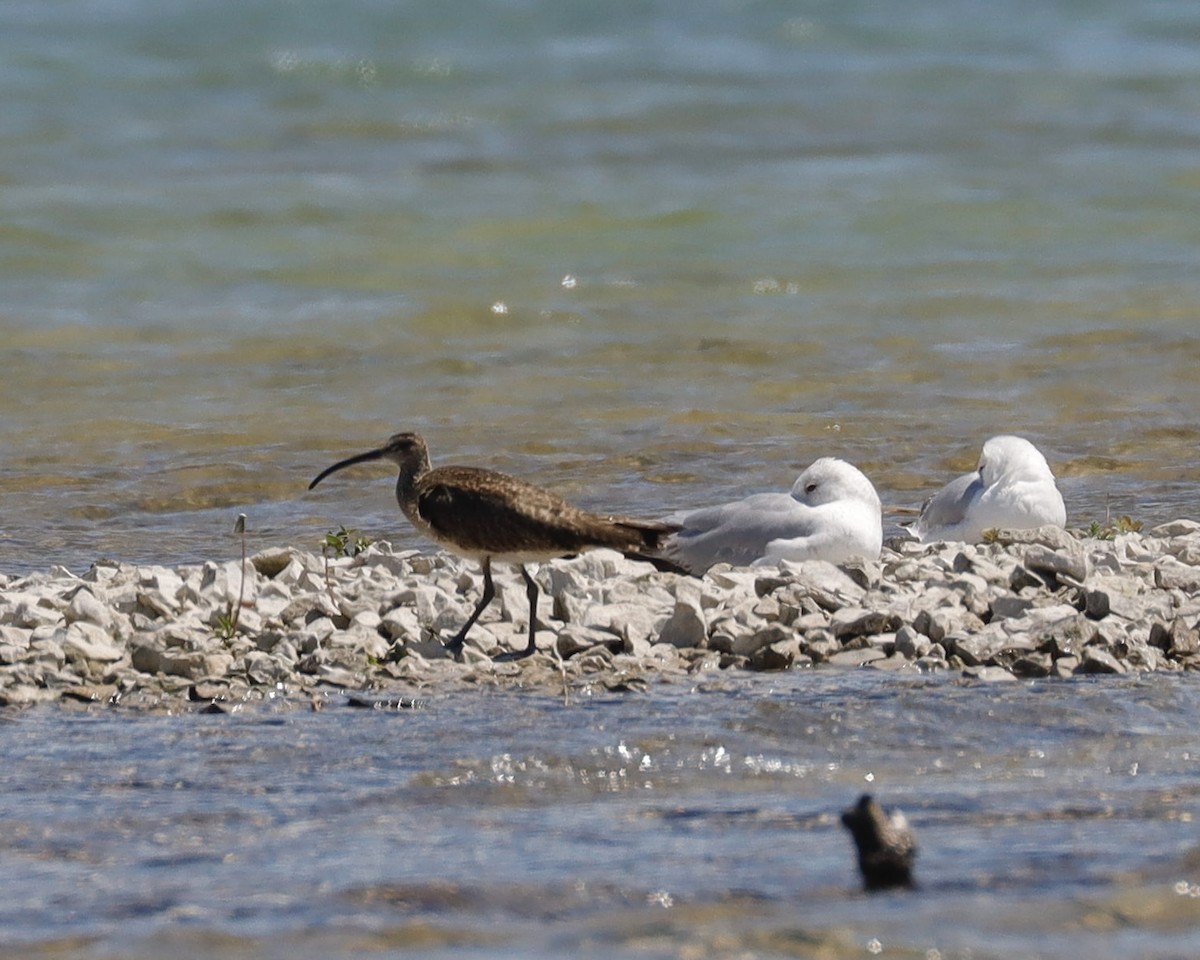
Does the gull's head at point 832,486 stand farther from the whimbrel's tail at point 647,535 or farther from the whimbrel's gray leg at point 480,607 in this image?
the whimbrel's gray leg at point 480,607

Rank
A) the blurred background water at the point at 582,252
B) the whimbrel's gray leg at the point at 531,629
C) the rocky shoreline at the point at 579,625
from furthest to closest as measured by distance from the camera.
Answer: the blurred background water at the point at 582,252 < the whimbrel's gray leg at the point at 531,629 < the rocky shoreline at the point at 579,625

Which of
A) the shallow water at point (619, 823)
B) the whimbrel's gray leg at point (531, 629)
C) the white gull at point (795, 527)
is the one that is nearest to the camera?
the shallow water at point (619, 823)

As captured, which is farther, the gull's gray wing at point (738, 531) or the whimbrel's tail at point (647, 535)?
the gull's gray wing at point (738, 531)

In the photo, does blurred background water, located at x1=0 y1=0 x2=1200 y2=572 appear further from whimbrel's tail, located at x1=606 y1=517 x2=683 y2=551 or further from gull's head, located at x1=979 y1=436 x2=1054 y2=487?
whimbrel's tail, located at x1=606 y1=517 x2=683 y2=551

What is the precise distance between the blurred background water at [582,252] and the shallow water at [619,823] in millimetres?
3797

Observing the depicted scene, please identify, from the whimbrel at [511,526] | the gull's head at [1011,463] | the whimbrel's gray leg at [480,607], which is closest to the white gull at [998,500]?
the gull's head at [1011,463]

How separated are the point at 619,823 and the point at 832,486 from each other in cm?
367

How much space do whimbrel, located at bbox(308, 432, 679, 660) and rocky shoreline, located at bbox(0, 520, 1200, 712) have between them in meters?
0.17

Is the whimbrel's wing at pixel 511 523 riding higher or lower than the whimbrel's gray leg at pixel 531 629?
higher

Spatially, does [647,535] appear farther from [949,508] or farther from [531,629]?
[949,508]

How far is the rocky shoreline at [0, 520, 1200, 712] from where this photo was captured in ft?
20.2

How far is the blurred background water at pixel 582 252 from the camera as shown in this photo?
36.7 ft

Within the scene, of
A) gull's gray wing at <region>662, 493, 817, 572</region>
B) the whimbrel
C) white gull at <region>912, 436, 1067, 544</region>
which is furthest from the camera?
white gull at <region>912, 436, 1067, 544</region>

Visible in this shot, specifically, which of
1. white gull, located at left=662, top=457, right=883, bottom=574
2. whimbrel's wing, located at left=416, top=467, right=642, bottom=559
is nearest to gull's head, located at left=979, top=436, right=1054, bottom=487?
white gull, located at left=662, top=457, right=883, bottom=574
